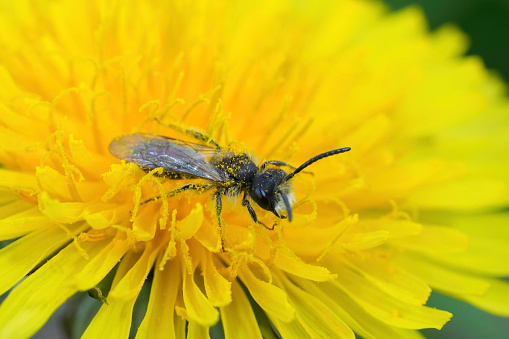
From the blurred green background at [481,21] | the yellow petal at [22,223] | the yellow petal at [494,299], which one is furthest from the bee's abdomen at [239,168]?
the blurred green background at [481,21]

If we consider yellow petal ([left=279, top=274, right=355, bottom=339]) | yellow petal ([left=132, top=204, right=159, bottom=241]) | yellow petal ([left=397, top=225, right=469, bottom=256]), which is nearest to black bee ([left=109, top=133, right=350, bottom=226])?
yellow petal ([left=132, top=204, right=159, bottom=241])

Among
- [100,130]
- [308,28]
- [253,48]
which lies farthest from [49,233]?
[308,28]

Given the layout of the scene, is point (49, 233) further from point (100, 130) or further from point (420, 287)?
point (420, 287)

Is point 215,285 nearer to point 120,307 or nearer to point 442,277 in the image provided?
point 120,307

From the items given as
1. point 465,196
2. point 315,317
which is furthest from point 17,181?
point 465,196

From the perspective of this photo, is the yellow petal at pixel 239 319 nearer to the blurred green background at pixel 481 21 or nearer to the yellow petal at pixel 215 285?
the yellow petal at pixel 215 285

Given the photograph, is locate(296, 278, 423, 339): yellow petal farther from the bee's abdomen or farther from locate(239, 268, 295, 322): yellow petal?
the bee's abdomen
